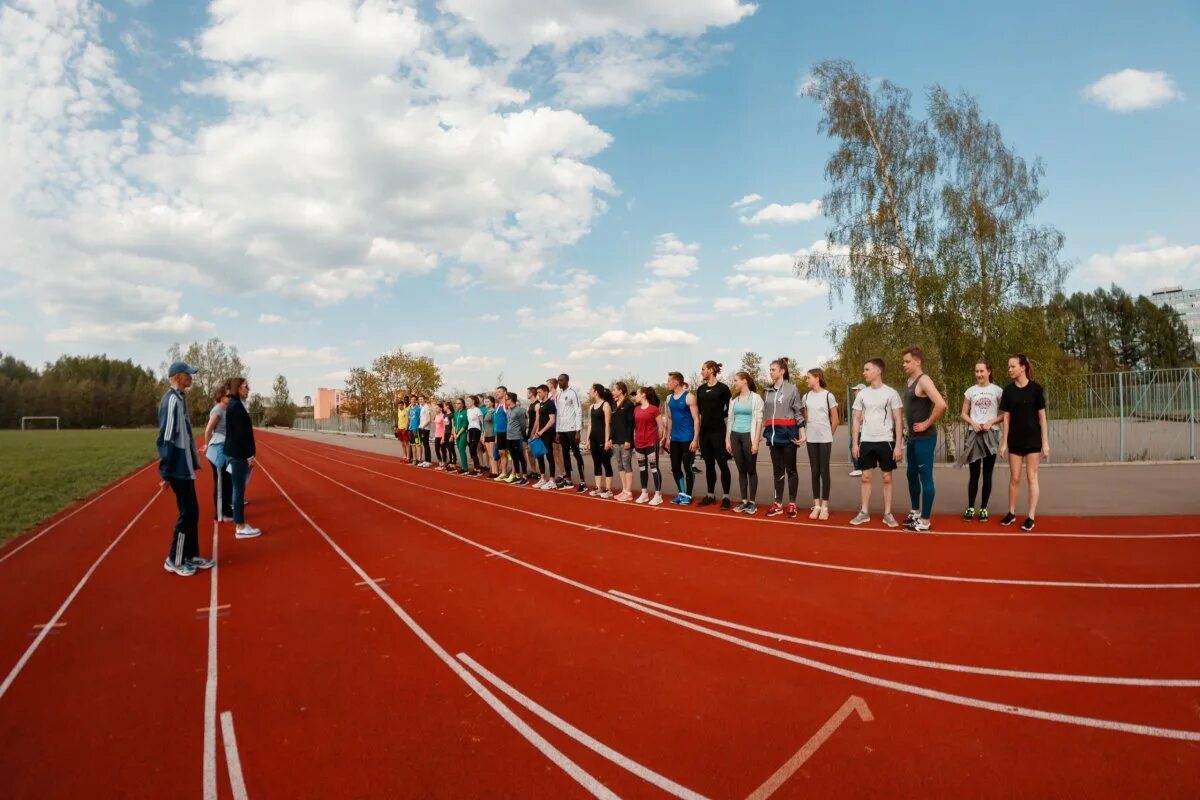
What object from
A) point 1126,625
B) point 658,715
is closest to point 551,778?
point 658,715

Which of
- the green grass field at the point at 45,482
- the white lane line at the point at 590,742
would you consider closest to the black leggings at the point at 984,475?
A: the white lane line at the point at 590,742

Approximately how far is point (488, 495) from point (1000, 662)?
28.3 feet

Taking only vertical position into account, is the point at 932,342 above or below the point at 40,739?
above

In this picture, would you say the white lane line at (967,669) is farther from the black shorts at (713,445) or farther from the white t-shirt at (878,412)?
the black shorts at (713,445)

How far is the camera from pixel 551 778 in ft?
8.51

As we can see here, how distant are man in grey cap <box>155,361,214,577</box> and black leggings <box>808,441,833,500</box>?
266 inches

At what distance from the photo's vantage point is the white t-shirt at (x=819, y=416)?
7.47 metres

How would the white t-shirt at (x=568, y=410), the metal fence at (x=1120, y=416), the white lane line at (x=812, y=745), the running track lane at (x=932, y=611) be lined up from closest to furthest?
1. the white lane line at (x=812, y=745)
2. the running track lane at (x=932, y=611)
3. the white t-shirt at (x=568, y=410)
4. the metal fence at (x=1120, y=416)

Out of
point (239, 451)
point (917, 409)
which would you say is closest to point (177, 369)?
point (239, 451)

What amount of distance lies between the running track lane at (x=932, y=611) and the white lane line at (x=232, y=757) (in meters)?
2.84

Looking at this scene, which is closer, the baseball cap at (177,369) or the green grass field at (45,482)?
the baseball cap at (177,369)

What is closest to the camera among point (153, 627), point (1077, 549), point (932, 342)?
point (153, 627)

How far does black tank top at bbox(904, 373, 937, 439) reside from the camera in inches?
259

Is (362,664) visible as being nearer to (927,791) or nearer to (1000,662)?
(927,791)
